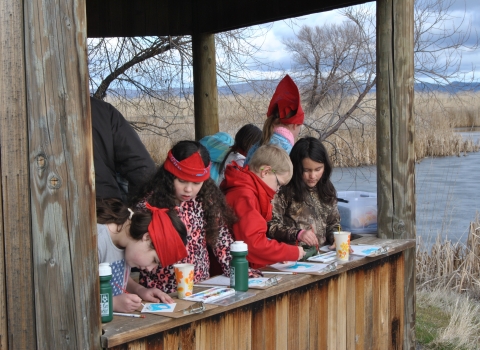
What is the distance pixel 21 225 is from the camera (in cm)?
243

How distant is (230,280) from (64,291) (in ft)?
3.00

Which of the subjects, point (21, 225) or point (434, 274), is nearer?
point (21, 225)

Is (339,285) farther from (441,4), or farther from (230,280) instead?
(441,4)

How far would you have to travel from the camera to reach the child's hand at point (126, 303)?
276 centimetres

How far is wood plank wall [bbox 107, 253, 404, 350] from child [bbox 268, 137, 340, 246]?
16.4 inches

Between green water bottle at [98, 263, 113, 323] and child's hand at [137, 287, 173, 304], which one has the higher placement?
green water bottle at [98, 263, 113, 323]

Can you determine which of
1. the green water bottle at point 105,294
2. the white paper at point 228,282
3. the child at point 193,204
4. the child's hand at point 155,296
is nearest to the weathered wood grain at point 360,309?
the white paper at point 228,282

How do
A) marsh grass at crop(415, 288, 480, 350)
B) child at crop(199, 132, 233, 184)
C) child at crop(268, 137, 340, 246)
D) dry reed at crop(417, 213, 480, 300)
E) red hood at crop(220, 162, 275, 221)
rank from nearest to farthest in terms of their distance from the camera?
red hood at crop(220, 162, 275, 221)
child at crop(268, 137, 340, 246)
child at crop(199, 132, 233, 184)
marsh grass at crop(415, 288, 480, 350)
dry reed at crop(417, 213, 480, 300)

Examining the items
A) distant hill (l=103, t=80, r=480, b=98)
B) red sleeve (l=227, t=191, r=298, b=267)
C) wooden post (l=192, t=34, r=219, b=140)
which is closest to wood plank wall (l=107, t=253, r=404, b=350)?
red sleeve (l=227, t=191, r=298, b=267)

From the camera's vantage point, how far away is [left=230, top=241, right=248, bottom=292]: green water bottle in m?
2.96

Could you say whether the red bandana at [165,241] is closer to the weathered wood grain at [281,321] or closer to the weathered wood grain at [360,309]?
the weathered wood grain at [281,321]

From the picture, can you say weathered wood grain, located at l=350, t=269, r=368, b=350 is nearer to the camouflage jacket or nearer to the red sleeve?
the camouflage jacket

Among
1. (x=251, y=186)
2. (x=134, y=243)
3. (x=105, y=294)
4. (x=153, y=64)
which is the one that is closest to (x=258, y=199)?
(x=251, y=186)

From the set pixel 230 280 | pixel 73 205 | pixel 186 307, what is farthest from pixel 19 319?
pixel 230 280
